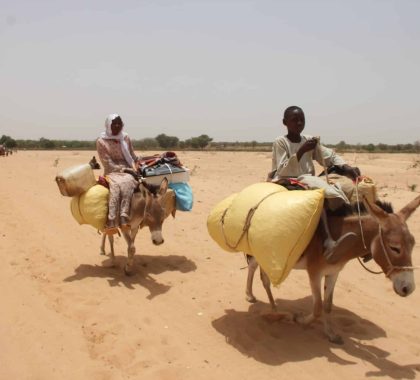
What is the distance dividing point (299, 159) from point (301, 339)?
6.46 ft

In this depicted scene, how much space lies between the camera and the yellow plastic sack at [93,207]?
6570 mm

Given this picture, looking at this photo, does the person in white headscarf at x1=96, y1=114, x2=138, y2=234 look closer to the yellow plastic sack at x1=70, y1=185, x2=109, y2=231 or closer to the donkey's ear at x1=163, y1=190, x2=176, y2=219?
the yellow plastic sack at x1=70, y1=185, x2=109, y2=231

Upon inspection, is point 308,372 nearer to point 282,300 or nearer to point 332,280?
point 332,280

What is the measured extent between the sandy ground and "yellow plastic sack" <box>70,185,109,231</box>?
→ 2.83ft

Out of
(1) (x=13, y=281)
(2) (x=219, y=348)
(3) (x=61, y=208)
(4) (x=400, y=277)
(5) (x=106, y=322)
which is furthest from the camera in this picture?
(3) (x=61, y=208)

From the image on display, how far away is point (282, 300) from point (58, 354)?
2910 mm

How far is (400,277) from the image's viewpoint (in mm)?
3871

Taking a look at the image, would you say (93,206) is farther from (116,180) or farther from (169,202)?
(169,202)

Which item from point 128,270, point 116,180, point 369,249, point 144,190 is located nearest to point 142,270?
point 128,270

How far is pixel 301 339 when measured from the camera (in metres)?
4.80

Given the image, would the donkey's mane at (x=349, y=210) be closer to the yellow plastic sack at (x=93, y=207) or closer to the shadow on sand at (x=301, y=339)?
the shadow on sand at (x=301, y=339)

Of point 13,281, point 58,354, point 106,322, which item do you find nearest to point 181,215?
point 13,281

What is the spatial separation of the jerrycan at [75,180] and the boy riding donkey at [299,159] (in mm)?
2978

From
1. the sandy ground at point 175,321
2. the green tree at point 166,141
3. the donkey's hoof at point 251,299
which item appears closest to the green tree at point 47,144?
the green tree at point 166,141
